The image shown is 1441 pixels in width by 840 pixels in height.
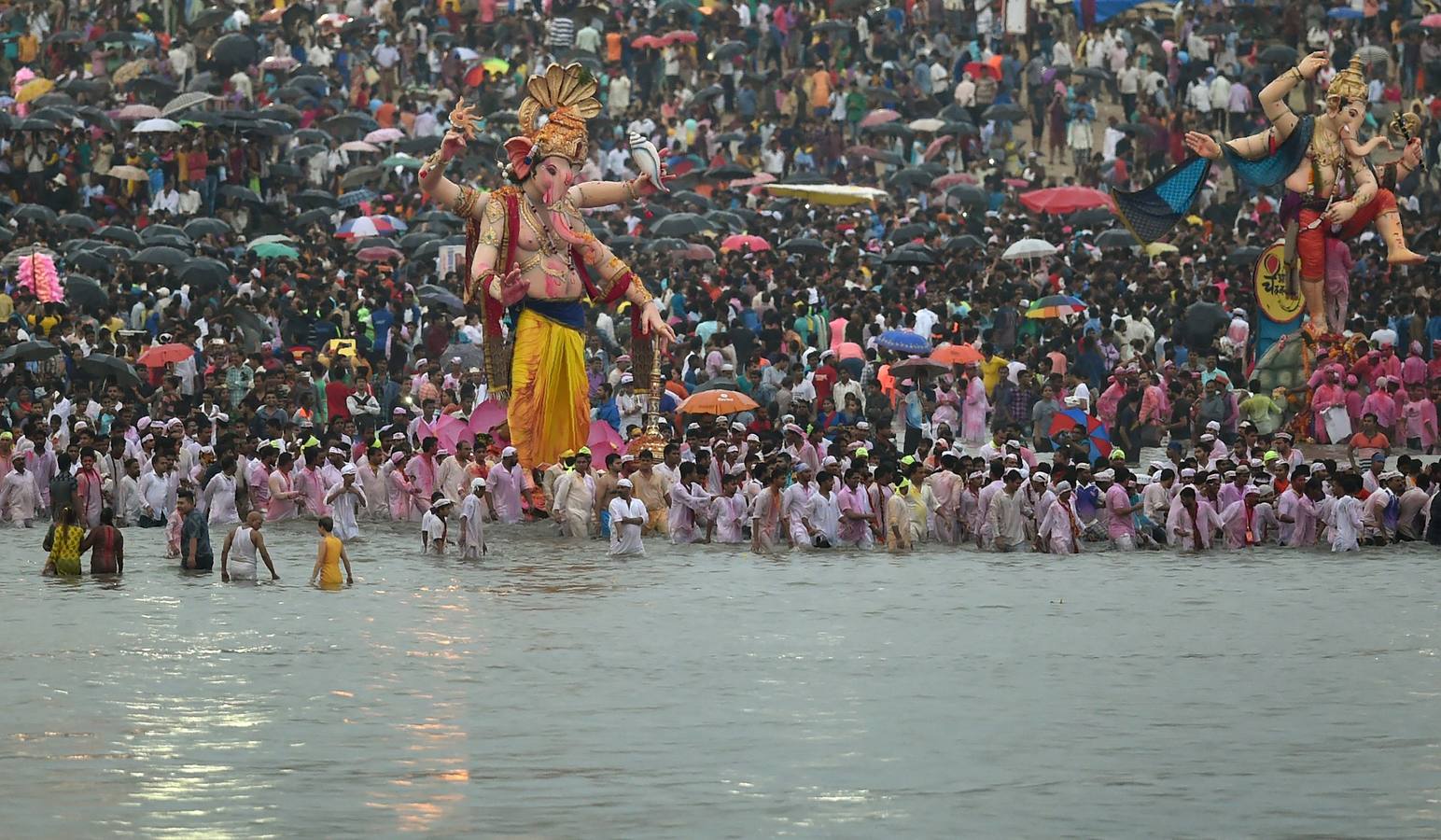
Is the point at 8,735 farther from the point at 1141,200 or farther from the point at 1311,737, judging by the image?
the point at 1141,200

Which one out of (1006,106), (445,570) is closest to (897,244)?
(1006,106)

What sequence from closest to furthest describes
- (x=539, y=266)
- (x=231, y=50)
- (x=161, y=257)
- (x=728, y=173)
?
(x=539, y=266) → (x=161, y=257) → (x=728, y=173) → (x=231, y=50)

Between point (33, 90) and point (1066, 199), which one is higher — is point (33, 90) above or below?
above

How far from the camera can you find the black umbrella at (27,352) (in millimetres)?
27438

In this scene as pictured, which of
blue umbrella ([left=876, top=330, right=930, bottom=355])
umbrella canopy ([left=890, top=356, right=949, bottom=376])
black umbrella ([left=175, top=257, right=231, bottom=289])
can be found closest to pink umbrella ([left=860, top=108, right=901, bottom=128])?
black umbrella ([left=175, top=257, right=231, bottom=289])

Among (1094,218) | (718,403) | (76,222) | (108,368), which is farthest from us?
(1094,218)

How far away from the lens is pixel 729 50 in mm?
42062

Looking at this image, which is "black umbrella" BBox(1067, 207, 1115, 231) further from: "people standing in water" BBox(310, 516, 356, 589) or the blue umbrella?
"people standing in water" BBox(310, 516, 356, 589)

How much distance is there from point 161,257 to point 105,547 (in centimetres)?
1135

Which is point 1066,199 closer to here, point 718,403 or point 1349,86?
point 1349,86

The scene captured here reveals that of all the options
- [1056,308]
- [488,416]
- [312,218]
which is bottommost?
[488,416]

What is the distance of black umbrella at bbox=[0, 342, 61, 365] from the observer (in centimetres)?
2744

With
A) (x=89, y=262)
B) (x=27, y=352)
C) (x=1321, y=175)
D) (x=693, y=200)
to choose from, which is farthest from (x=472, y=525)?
(x=693, y=200)

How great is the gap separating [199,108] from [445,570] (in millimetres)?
17447
